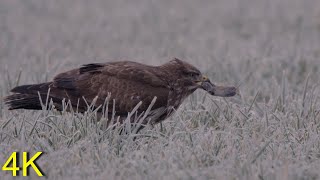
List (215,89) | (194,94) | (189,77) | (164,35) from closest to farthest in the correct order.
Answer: (189,77) → (215,89) → (194,94) → (164,35)

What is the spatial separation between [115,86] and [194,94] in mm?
1326

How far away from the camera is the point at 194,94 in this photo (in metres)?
7.65

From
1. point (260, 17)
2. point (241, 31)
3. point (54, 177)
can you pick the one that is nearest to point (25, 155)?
point (54, 177)

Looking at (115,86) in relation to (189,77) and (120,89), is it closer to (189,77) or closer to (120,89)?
(120,89)

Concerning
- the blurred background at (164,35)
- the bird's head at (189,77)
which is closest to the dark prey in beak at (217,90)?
the bird's head at (189,77)

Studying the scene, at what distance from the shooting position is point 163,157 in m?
5.52

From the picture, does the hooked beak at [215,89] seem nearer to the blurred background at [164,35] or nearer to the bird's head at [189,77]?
the bird's head at [189,77]

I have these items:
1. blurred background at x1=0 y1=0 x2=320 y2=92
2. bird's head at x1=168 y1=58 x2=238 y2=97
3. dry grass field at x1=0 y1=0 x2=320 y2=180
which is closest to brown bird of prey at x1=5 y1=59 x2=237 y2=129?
bird's head at x1=168 y1=58 x2=238 y2=97

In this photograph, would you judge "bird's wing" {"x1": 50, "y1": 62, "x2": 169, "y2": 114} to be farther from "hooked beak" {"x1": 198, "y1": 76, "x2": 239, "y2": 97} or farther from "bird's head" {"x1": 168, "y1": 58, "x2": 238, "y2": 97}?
"hooked beak" {"x1": 198, "y1": 76, "x2": 239, "y2": 97}

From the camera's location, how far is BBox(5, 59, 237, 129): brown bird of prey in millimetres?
6465

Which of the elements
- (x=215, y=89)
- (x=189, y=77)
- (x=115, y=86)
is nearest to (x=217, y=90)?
(x=215, y=89)

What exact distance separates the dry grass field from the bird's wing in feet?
0.79

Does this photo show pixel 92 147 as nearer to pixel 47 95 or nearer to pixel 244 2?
pixel 47 95

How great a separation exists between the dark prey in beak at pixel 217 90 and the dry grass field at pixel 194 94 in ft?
0.26
